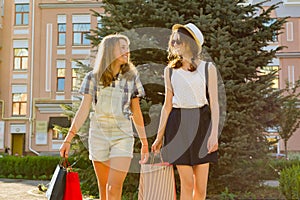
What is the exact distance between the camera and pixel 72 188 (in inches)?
141

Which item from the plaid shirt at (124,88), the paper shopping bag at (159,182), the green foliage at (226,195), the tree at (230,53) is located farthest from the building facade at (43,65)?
the plaid shirt at (124,88)

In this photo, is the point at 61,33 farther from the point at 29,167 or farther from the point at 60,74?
the point at 29,167

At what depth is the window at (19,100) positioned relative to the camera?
28.6m

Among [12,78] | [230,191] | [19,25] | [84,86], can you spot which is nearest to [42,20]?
[19,25]

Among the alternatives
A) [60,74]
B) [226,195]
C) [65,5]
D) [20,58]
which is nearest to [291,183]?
[226,195]

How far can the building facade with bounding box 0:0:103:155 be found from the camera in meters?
27.8

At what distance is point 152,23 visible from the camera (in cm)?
866

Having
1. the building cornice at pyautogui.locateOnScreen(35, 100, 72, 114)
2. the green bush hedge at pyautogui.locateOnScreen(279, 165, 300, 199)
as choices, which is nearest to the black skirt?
the green bush hedge at pyautogui.locateOnScreen(279, 165, 300, 199)

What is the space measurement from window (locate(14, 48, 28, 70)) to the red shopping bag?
26431 mm

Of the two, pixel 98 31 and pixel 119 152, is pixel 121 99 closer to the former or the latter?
pixel 119 152

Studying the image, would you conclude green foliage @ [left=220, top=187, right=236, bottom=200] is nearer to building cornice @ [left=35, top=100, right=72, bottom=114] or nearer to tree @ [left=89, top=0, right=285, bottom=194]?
tree @ [left=89, top=0, right=285, bottom=194]

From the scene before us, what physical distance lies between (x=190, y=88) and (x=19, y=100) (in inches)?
1047

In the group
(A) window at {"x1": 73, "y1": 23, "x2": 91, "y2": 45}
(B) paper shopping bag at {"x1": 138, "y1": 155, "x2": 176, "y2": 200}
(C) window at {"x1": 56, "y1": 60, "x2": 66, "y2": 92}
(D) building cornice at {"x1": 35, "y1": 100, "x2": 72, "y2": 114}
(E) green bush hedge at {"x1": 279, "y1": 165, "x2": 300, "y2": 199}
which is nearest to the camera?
(B) paper shopping bag at {"x1": 138, "y1": 155, "x2": 176, "y2": 200}

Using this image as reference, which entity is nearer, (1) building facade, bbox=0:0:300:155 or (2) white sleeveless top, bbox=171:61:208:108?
(2) white sleeveless top, bbox=171:61:208:108
